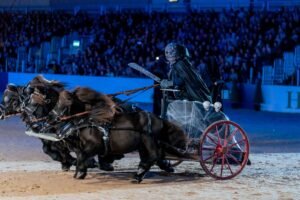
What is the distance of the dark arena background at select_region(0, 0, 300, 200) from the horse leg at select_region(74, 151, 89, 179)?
13cm

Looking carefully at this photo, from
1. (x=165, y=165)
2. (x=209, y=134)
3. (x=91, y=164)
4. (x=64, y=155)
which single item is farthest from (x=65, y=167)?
(x=209, y=134)

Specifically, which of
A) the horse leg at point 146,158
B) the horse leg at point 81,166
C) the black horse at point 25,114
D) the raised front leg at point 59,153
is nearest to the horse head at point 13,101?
the black horse at point 25,114

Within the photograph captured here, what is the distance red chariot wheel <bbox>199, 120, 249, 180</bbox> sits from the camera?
10227 millimetres

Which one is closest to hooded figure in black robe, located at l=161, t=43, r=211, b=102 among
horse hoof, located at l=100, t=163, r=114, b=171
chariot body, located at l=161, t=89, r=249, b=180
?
chariot body, located at l=161, t=89, r=249, b=180

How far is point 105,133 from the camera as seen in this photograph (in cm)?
979

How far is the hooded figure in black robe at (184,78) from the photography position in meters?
10.5

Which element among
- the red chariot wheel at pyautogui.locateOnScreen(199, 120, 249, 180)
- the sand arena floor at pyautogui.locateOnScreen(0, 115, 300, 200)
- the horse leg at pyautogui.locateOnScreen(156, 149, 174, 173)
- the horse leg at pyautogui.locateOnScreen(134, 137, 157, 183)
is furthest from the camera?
the horse leg at pyautogui.locateOnScreen(156, 149, 174, 173)

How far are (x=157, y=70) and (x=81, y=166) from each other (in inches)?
242

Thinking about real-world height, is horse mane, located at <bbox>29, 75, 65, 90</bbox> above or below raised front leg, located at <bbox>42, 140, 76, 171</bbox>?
above

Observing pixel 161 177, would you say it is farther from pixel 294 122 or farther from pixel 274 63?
pixel 274 63

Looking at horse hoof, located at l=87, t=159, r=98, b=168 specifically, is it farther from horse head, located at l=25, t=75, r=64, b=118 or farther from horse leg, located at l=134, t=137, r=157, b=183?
horse head, located at l=25, t=75, r=64, b=118

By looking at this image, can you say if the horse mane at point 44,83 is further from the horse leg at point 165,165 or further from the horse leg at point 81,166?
the horse leg at point 165,165

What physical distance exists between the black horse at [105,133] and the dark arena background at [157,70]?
27cm

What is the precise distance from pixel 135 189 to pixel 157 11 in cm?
2529
